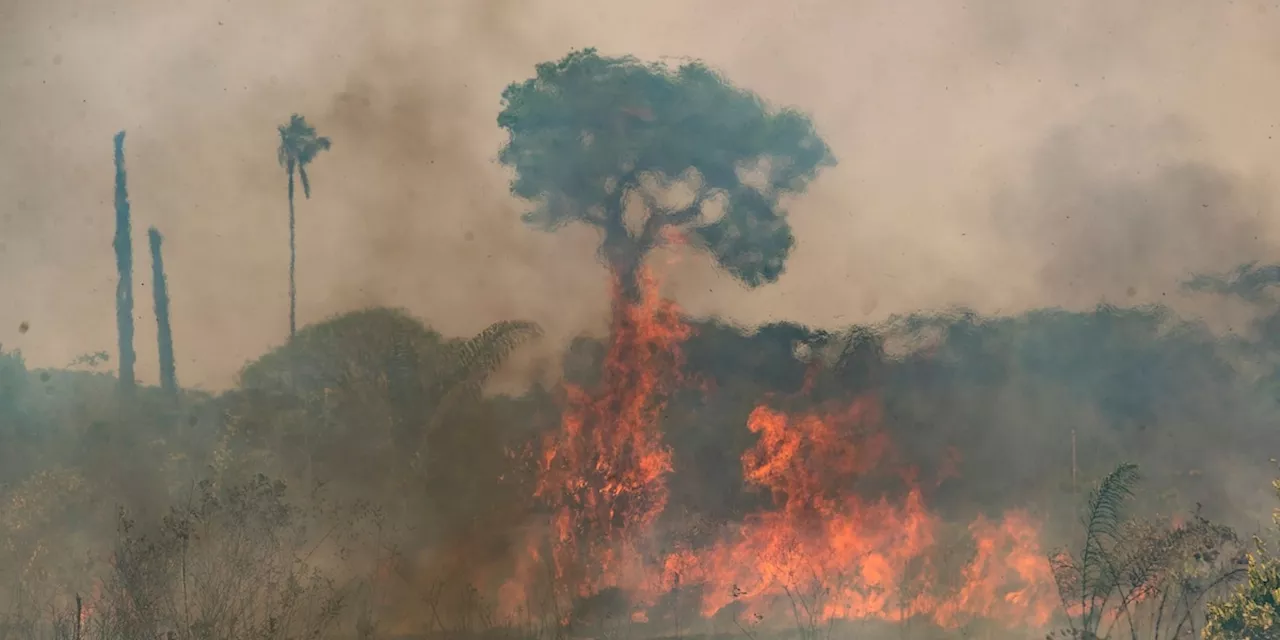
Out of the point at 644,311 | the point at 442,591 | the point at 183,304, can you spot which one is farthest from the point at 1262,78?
the point at 183,304

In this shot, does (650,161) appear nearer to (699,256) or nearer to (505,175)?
(699,256)

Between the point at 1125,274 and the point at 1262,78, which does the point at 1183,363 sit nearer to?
the point at 1125,274

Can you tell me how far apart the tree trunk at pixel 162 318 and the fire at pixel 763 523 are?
1792 millimetres

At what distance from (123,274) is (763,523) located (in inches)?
128

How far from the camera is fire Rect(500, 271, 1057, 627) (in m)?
4.00

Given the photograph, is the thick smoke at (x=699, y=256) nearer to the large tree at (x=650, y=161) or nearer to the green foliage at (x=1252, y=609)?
the large tree at (x=650, y=161)

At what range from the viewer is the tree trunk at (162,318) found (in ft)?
13.4

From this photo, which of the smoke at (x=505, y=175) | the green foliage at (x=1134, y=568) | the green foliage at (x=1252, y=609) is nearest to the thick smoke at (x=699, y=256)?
the smoke at (x=505, y=175)

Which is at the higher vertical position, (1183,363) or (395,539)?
(1183,363)

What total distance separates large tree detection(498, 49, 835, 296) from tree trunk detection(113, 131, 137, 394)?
1.85 meters

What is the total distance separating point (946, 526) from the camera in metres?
4.05

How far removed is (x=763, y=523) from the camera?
4008mm

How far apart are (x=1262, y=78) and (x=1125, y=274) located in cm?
120

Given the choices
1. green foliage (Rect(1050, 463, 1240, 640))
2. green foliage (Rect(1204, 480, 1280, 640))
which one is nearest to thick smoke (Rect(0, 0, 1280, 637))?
green foliage (Rect(1050, 463, 1240, 640))
